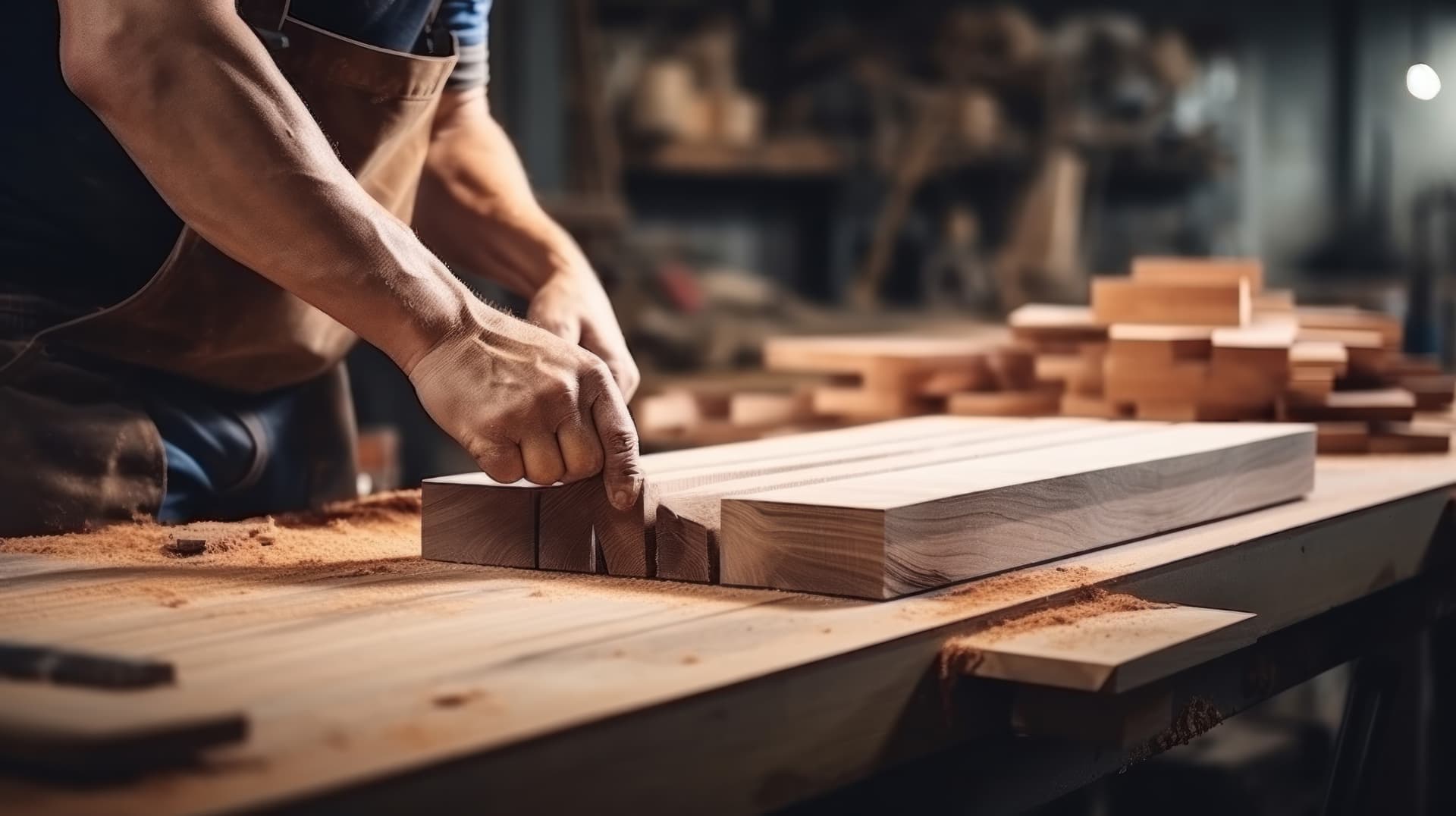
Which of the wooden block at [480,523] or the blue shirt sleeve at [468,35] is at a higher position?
the blue shirt sleeve at [468,35]

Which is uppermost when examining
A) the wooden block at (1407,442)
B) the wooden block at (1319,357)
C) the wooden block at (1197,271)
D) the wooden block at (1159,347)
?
the wooden block at (1197,271)

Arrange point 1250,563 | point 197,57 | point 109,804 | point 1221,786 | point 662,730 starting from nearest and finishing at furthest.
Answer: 1. point 109,804
2. point 662,730
3. point 197,57
4. point 1250,563
5. point 1221,786

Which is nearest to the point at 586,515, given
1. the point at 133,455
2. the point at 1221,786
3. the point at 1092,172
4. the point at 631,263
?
the point at 133,455

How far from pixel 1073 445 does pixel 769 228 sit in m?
5.91

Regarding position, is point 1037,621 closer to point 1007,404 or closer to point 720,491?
point 720,491

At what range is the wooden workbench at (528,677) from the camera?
905 mm

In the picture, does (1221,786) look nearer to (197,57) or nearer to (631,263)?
(631,263)

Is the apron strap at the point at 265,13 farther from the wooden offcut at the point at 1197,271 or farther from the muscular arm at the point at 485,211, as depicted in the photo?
the wooden offcut at the point at 1197,271

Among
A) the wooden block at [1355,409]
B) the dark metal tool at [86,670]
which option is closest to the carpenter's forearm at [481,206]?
the wooden block at [1355,409]

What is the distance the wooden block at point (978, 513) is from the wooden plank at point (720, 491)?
28 mm

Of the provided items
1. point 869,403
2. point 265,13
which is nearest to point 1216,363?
point 869,403

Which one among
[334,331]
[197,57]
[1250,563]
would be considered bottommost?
[1250,563]

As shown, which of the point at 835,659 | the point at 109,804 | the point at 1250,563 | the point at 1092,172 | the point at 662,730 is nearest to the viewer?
the point at 109,804

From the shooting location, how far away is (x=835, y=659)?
1.16 m
